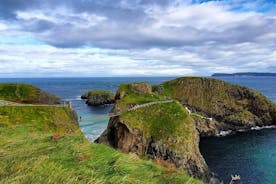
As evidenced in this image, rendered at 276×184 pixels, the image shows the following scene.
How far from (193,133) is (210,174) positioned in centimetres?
849

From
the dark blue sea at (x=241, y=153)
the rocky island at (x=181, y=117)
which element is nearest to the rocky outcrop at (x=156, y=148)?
the rocky island at (x=181, y=117)

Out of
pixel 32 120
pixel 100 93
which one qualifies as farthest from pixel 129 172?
pixel 100 93

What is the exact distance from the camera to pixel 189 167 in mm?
48844

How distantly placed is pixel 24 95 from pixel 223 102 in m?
59.9

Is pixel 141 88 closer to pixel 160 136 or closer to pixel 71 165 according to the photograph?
pixel 160 136

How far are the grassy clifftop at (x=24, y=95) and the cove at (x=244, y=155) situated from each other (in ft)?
108

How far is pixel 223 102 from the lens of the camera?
9650 centimetres

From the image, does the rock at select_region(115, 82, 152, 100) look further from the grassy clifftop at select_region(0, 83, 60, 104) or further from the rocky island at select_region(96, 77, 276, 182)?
the grassy clifftop at select_region(0, 83, 60, 104)

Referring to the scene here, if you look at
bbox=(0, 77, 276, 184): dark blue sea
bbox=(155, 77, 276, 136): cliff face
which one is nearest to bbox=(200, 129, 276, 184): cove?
bbox=(0, 77, 276, 184): dark blue sea

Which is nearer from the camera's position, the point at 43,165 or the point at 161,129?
the point at 43,165

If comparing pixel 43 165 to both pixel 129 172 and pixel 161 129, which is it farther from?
pixel 161 129

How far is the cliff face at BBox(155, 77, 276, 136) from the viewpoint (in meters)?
92.7

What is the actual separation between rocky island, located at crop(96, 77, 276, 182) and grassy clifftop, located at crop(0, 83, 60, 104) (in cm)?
1281

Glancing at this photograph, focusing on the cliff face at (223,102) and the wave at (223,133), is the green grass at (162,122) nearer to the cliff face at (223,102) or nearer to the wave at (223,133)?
the wave at (223,133)
